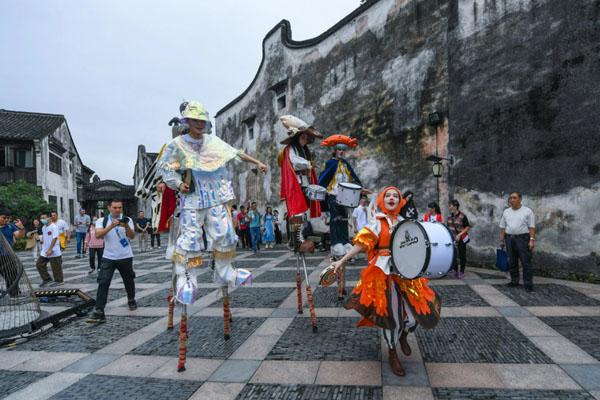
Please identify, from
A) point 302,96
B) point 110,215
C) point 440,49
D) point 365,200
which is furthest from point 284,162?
point 302,96

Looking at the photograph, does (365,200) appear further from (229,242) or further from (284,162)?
(229,242)

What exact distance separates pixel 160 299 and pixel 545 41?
30.5 feet

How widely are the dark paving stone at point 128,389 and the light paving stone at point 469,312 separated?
11.1ft

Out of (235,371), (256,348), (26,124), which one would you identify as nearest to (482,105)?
(256,348)

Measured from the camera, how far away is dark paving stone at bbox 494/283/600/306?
18.1 ft

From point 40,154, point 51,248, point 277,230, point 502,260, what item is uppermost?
point 40,154

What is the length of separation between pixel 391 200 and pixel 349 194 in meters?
1.16

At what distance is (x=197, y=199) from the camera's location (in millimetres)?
3801

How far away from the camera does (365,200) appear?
33.4 feet

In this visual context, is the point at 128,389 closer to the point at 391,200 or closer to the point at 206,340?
the point at 206,340

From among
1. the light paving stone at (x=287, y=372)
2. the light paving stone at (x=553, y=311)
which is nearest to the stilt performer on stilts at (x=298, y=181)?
the light paving stone at (x=287, y=372)

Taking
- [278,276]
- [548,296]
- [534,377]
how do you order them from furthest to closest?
[278,276]
[548,296]
[534,377]

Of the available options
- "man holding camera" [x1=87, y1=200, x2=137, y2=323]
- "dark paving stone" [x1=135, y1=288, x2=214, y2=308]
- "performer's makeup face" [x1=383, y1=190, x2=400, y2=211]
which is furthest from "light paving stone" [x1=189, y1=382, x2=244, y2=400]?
"man holding camera" [x1=87, y1=200, x2=137, y2=323]

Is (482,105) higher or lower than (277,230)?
higher
